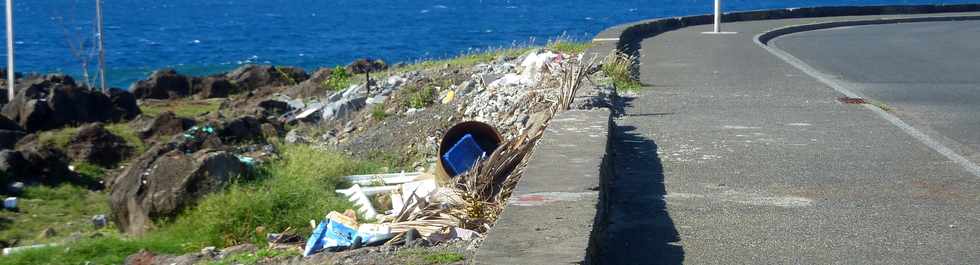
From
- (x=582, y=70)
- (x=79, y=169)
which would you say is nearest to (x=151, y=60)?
(x=79, y=169)

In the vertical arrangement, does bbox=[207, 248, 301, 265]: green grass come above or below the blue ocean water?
above

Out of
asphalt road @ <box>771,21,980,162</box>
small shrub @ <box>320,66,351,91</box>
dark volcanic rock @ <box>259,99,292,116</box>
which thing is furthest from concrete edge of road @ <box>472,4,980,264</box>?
small shrub @ <box>320,66,351,91</box>

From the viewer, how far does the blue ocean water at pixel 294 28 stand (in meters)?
57.5

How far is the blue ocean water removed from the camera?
189ft

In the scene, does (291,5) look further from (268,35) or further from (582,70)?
(582,70)

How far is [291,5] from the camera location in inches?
5118

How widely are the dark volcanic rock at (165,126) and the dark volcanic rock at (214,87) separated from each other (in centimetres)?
797

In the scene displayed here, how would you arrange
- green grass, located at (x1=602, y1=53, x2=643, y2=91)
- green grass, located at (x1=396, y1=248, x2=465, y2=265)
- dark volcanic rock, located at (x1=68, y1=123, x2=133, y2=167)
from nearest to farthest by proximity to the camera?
1. green grass, located at (x1=396, y1=248, x2=465, y2=265)
2. green grass, located at (x1=602, y1=53, x2=643, y2=91)
3. dark volcanic rock, located at (x1=68, y1=123, x2=133, y2=167)

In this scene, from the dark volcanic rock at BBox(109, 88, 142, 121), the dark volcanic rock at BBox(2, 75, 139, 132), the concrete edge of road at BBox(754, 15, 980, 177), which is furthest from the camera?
the dark volcanic rock at BBox(109, 88, 142, 121)

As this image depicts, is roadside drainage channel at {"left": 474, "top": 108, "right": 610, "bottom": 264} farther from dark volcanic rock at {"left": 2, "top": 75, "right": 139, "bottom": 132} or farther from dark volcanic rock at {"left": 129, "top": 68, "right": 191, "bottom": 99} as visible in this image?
dark volcanic rock at {"left": 129, "top": 68, "right": 191, "bottom": 99}

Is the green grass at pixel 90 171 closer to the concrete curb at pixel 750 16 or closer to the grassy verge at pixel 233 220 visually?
the grassy verge at pixel 233 220

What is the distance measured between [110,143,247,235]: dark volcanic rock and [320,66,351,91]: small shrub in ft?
39.6

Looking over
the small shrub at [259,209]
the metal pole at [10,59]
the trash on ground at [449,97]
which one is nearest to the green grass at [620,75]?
the trash on ground at [449,97]

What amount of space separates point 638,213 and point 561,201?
3.52 ft
